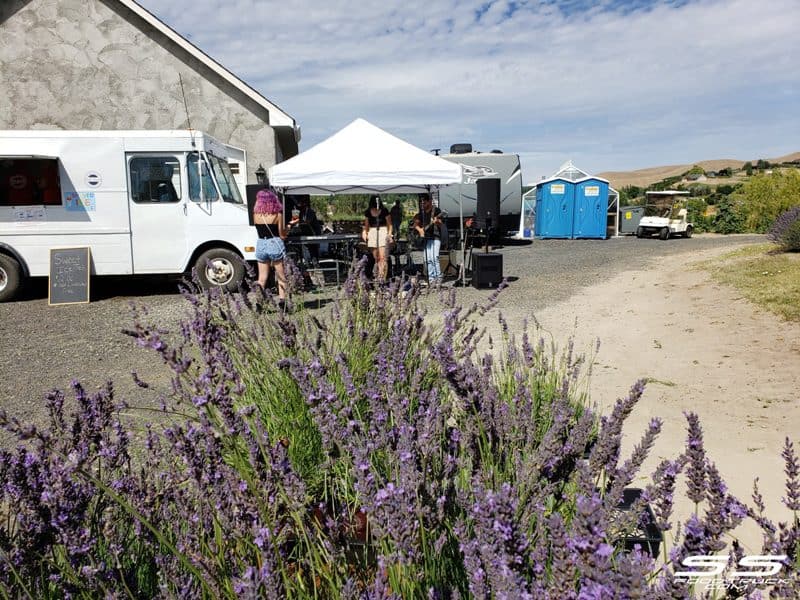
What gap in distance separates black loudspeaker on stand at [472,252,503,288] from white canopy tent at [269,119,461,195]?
1.51 metres

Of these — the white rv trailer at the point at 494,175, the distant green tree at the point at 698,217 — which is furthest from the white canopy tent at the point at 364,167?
the distant green tree at the point at 698,217

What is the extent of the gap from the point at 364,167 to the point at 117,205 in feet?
14.2

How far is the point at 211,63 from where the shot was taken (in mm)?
15906

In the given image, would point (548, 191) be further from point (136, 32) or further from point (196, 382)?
point (196, 382)

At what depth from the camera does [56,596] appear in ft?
5.62

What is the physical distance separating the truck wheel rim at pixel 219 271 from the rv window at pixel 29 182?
2.76 meters

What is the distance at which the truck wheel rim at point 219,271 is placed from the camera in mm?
10523

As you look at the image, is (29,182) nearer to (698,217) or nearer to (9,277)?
(9,277)

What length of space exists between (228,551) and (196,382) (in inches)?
21.1

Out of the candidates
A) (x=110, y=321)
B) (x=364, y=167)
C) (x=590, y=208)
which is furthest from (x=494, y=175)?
(x=110, y=321)

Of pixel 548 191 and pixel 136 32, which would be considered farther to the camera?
pixel 548 191

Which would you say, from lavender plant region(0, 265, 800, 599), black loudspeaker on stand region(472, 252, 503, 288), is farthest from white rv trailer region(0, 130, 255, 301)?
lavender plant region(0, 265, 800, 599)

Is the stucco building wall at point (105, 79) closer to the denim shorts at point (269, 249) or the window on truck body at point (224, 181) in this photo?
the window on truck body at point (224, 181)

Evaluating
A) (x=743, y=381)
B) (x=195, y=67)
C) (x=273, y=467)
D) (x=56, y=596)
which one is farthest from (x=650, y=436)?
(x=195, y=67)
